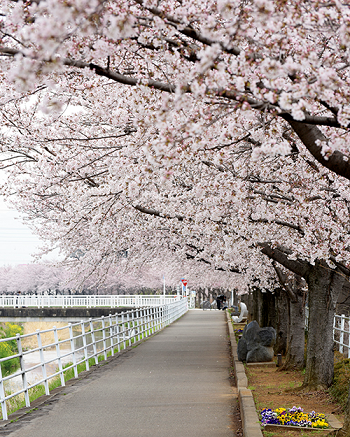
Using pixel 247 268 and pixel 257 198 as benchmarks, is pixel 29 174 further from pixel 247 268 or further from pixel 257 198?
pixel 247 268

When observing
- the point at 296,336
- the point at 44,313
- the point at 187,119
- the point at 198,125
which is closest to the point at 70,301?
the point at 44,313

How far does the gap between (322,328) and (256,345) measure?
5067 millimetres

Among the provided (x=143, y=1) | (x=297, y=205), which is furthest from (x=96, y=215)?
(x=143, y=1)

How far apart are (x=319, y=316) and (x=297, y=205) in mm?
2873

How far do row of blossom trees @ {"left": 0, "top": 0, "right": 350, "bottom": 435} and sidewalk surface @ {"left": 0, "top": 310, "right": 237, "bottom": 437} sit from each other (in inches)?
89.9

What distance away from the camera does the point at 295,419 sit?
7586mm

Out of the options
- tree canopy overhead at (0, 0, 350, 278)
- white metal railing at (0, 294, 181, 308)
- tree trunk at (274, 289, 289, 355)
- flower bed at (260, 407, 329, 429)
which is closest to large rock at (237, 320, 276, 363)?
tree canopy overhead at (0, 0, 350, 278)

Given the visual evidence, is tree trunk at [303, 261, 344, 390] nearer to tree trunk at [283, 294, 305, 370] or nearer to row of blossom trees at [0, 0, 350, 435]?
row of blossom trees at [0, 0, 350, 435]

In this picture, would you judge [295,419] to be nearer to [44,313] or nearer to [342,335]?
[342,335]

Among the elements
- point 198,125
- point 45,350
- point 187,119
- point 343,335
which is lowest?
point 45,350

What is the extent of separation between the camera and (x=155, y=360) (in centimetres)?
1580

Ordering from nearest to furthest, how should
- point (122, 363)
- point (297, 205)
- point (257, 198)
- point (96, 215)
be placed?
point (297, 205)
point (257, 198)
point (96, 215)
point (122, 363)

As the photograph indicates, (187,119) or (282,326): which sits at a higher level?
(187,119)

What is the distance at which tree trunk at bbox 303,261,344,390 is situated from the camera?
10492 mm
